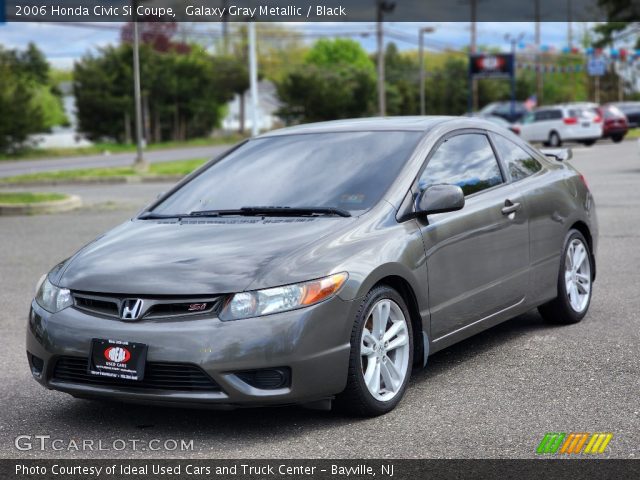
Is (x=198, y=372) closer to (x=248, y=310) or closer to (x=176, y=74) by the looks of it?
(x=248, y=310)

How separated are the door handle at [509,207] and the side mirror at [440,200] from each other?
0.87m

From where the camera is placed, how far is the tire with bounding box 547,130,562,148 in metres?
39.4

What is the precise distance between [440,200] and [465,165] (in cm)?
91

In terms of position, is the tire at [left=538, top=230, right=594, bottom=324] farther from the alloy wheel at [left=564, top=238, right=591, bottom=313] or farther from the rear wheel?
the rear wheel

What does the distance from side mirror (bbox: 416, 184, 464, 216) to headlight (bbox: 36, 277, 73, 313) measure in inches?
74.9

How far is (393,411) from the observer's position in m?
5.12

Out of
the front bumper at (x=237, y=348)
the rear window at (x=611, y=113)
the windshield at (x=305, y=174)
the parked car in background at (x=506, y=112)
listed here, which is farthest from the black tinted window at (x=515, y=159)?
the parked car in background at (x=506, y=112)

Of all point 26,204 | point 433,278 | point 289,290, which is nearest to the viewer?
point 289,290

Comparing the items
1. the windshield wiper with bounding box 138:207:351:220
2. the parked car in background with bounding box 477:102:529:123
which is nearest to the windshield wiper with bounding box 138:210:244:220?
the windshield wiper with bounding box 138:207:351:220

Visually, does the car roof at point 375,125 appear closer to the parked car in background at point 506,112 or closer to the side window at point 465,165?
the side window at point 465,165

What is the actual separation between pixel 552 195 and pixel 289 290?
2907mm

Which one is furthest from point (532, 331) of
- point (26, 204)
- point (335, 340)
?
point (26, 204)

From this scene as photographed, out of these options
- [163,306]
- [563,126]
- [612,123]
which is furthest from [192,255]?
[612,123]

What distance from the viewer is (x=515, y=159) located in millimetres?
6824
